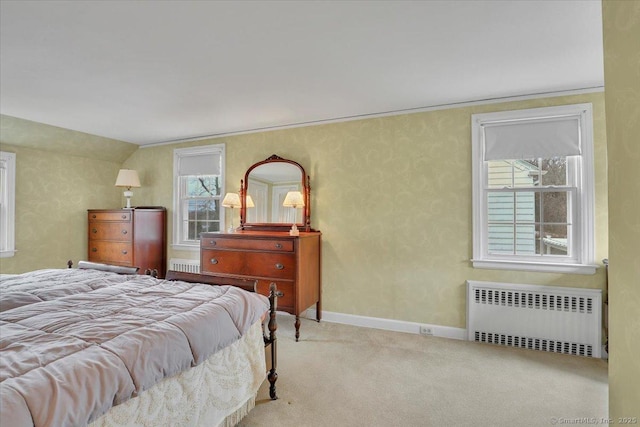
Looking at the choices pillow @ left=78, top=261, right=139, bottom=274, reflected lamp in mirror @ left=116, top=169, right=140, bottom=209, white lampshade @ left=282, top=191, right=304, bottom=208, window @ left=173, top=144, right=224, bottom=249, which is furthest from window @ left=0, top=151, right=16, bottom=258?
white lampshade @ left=282, top=191, right=304, bottom=208

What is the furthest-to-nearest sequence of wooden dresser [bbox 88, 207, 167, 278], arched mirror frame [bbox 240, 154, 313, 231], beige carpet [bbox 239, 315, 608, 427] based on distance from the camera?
wooden dresser [bbox 88, 207, 167, 278]
arched mirror frame [bbox 240, 154, 313, 231]
beige carpet [bbox 239, 315, 608, 427]

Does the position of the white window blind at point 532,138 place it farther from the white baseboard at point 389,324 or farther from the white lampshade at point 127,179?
the white lampshade at point 127,179

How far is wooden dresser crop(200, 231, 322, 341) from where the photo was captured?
3273 millimetres

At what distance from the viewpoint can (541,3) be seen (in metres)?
1.74

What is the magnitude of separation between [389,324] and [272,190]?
212 cm

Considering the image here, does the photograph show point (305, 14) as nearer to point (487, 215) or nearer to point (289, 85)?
point (289, 85)

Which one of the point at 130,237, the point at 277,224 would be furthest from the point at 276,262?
the point at 130,237

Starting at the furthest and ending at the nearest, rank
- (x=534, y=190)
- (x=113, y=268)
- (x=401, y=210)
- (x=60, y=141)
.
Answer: (x=60, y=141)
(x=401, y=210)
(x=534, y=190)
(x=113, y=268)

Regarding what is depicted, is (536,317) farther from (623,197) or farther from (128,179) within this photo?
(128,179)

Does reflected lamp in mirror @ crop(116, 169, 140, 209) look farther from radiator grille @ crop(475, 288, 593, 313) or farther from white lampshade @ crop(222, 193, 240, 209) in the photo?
radiator grille @ crop(475, 288, 593, 313)

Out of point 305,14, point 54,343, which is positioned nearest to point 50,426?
point 54,343

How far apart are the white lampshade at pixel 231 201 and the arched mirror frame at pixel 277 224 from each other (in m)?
0.09

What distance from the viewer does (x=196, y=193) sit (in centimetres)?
467

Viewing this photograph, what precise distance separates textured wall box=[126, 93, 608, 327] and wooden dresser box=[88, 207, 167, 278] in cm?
218
